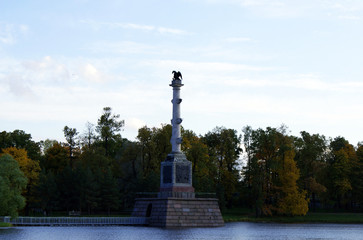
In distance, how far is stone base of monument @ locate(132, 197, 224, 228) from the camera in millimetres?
57812

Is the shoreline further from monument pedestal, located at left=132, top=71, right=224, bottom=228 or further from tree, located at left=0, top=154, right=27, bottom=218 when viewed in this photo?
tree, located at left=0, top=154, right=27, bottom=218

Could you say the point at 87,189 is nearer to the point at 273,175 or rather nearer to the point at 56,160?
the point at 56,160

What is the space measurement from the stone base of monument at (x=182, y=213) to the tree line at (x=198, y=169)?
14.4 m

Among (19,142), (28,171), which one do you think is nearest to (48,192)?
(28,171)

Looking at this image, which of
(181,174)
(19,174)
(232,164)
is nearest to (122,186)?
(232,164)

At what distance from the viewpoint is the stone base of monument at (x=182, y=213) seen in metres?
57.8

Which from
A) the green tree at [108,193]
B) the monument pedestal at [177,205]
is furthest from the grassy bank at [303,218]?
the green tree at [108,193]

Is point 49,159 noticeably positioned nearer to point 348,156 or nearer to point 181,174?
point 181,174

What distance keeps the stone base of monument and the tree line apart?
Answer: 1445cm

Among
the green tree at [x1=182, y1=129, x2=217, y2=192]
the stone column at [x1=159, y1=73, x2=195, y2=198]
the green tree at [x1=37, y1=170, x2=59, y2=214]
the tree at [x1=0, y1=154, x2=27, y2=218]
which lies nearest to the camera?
the tree at [x1=0, y1=154, x2=27, y2=218]

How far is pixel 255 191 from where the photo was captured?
7725 centimetres

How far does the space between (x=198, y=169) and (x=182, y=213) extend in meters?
23.2

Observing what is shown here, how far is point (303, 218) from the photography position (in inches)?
3071

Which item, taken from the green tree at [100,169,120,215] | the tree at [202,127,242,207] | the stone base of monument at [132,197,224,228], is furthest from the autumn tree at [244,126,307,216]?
the green tree at [100,169,120,215]
